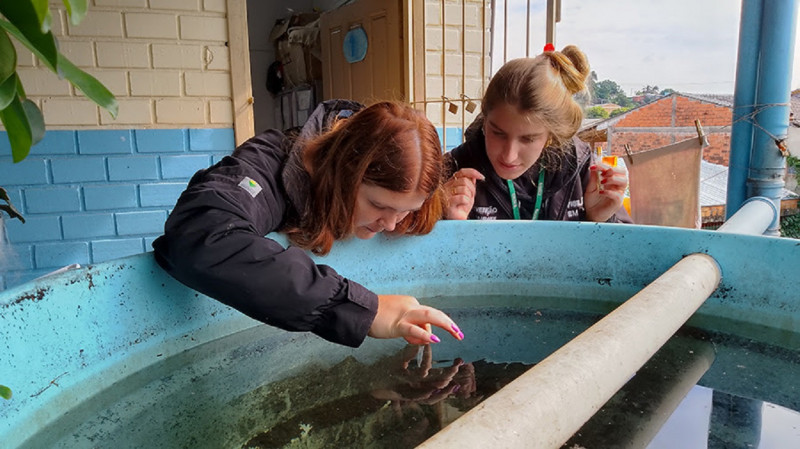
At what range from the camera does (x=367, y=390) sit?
768mm

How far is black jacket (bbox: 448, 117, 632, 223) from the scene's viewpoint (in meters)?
1.53

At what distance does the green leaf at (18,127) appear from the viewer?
1.16 feet

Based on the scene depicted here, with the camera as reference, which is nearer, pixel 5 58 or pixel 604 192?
pixel 5 58

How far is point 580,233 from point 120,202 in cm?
208

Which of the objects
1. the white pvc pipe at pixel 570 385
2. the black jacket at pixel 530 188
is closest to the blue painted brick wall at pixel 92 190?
the black jacket at pixel 530 188

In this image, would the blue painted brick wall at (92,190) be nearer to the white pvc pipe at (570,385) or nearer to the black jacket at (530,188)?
the black jacket at (530,188)

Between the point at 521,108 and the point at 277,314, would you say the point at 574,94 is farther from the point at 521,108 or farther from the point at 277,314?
the point at 277,314

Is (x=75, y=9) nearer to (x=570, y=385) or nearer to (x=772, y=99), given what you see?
(x=570, y=385)

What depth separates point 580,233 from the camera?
3.78 ft

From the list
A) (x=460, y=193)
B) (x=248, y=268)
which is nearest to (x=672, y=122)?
(x=460, y=193)

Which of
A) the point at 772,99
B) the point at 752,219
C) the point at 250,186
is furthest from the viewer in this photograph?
the point at 772,99

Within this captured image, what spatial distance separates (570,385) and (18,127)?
0.48 meters

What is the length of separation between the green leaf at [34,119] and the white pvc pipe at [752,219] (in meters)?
1.19

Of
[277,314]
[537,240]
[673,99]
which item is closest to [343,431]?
[277,314]
